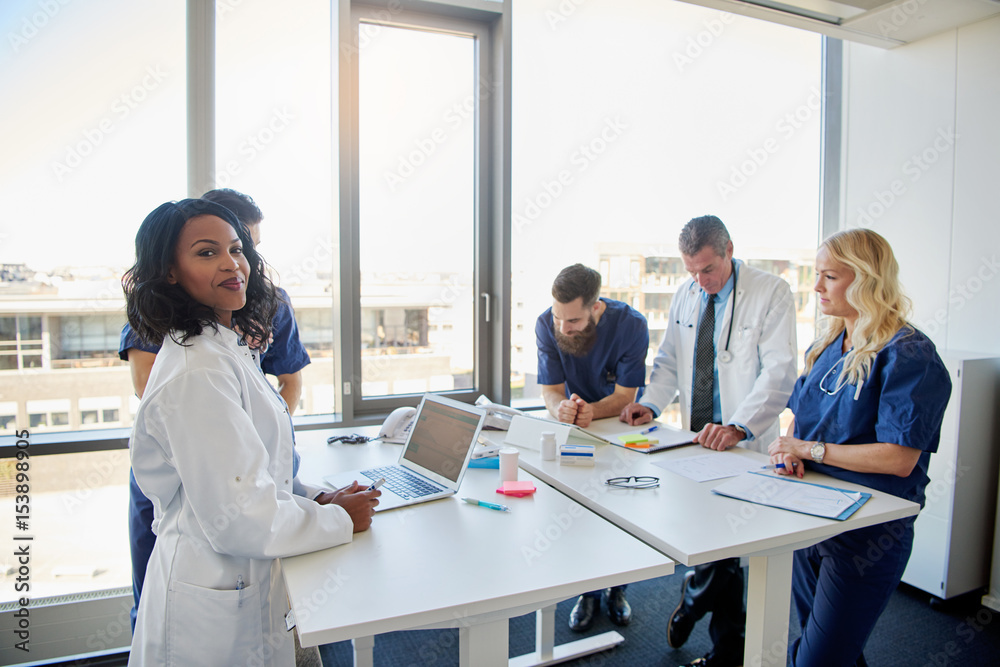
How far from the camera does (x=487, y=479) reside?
6.68 ft

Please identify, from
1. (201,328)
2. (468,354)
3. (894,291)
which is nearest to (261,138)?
(468,354)

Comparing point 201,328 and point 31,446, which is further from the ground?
point 201,328

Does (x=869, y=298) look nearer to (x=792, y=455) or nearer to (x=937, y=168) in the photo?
(x=792, y=455)

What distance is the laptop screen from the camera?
1.85 metres

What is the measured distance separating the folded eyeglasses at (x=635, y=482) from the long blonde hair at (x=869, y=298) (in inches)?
26.2

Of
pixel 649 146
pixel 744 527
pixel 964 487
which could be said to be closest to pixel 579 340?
pixel 744 527

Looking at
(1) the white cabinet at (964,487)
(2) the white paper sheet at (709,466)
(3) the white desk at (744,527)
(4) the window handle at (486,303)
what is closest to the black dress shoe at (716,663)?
(3) the white desk at (744,527)

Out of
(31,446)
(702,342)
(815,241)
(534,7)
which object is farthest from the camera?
(815,241)

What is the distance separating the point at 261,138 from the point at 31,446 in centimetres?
165

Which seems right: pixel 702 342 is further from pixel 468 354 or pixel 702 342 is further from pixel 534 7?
pixel 534 7
